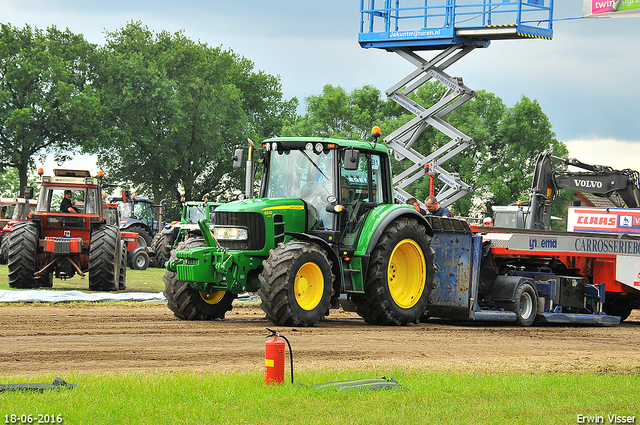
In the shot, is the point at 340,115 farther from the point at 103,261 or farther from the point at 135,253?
the point at 103,261

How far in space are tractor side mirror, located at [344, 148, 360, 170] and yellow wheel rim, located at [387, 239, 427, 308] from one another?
185 cm

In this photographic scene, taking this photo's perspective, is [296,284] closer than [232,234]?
Yes

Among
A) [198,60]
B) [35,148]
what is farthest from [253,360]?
[198,60]

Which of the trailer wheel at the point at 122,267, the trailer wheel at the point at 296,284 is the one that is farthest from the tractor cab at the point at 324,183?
the trailer wheel at the point at 122,267

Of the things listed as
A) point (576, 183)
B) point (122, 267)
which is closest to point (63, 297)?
point (122, 267)

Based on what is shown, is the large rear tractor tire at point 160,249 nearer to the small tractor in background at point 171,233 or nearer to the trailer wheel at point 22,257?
the small tractor in background at point 171,233

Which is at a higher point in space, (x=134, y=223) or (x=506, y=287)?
(x=134, y=223)

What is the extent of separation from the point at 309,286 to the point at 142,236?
21418mm

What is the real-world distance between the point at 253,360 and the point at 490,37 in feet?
56.1

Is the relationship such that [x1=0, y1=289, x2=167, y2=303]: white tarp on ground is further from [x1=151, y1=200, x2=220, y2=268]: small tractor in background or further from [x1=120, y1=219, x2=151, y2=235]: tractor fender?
[x1=120, y1=219, x2=151, y2=235]: tractor fender

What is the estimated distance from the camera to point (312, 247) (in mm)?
11836

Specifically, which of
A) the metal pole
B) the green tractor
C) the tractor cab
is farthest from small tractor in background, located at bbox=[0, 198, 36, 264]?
the tractor cab

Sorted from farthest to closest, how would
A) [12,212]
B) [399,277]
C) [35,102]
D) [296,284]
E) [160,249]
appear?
[35,102] < [12,212] < [160,249] < [399,277] < [296,284]

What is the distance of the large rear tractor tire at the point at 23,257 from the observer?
18344mm
